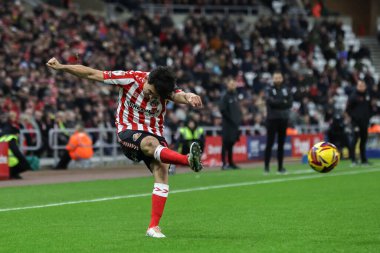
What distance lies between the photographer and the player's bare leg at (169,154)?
9.15 m

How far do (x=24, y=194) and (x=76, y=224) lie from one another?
17.0 ft

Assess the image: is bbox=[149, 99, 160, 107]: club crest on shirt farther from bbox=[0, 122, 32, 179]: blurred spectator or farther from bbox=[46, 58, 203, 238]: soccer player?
bbox=[0, 122, 32, 179]: blurred spectator

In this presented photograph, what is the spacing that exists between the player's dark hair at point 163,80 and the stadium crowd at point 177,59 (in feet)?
37.5

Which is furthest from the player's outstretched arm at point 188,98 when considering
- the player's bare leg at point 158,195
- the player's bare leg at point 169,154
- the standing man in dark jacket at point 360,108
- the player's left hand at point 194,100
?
the standing man in dark jacket at point 360,108

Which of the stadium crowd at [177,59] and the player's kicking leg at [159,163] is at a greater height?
the stadium crowd at [177,59]

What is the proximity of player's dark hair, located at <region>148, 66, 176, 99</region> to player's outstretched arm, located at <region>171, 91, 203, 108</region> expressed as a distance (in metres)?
0.08

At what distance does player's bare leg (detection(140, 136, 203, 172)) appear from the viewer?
915 cm

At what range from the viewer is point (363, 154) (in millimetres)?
23891

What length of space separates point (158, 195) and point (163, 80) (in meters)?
1.20

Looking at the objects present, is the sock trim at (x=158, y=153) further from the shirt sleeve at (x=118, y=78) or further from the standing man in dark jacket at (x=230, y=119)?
the standing man in dark jacket at (x=230, y=119)

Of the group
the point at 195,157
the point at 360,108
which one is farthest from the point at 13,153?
the point at 195,157

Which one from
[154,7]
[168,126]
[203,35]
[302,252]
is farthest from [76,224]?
[154,7]

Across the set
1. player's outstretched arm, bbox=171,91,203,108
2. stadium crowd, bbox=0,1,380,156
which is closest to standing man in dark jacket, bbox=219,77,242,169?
stadium crowd, bbox=0,1,380,156

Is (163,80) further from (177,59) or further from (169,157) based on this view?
(177,59)
